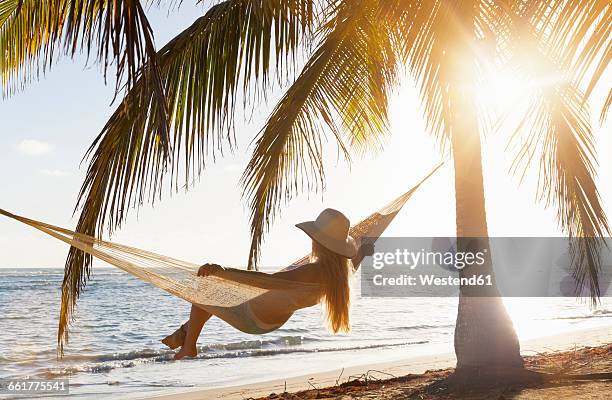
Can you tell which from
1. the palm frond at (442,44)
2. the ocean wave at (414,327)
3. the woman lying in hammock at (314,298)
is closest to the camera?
the palm frond at (442,44)

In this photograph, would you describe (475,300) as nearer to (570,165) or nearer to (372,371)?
(570,165)

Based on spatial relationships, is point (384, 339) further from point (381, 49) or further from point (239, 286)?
point (239, 286)

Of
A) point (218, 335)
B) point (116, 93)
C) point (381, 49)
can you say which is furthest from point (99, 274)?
point (116, 93)

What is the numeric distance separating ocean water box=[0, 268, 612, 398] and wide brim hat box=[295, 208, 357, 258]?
11.1 feet

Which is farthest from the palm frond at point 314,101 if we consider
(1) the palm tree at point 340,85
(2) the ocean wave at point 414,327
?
(2) the ocean wave at point 414,327

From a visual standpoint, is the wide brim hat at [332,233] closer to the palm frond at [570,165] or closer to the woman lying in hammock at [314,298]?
the woman lying in hammock at [314,298]

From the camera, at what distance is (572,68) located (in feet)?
4.46

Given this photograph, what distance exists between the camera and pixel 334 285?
2.66m

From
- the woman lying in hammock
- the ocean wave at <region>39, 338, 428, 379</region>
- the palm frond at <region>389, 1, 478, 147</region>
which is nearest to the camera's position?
the palm frond at <region>389, 1, 478, 147</region>

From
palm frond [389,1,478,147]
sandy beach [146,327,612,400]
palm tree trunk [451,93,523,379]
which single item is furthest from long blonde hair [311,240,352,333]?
sandy beach [146,327,612,400]

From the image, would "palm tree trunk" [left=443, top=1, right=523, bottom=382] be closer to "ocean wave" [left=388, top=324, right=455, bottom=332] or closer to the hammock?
the hammock

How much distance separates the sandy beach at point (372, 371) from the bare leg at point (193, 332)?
204 centimetres

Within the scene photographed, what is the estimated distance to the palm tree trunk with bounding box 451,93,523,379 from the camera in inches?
143

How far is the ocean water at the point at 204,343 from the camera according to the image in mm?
6594
